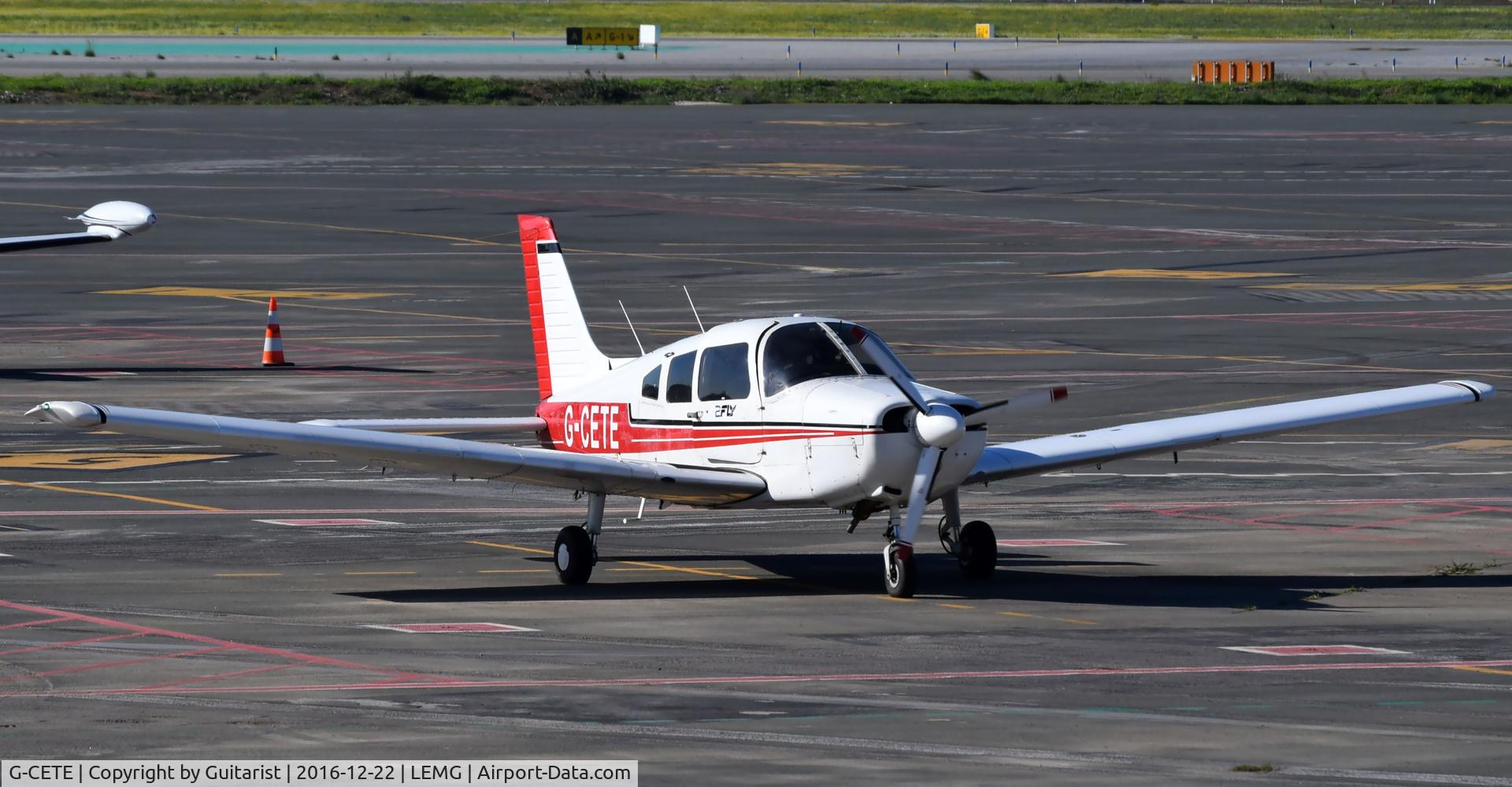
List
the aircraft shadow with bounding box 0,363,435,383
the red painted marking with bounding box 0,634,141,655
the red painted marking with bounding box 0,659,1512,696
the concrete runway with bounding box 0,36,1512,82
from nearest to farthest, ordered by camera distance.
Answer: the red painted marking with bounding box 0,659,1512,696 → the red painted marking with bounding box 0,634,141,655 → the aircraft shadow with bounding box 0,363,435,383 → the concrete runway with bounding box 0,36,1512,82

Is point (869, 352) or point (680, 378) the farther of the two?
point (680, 378)

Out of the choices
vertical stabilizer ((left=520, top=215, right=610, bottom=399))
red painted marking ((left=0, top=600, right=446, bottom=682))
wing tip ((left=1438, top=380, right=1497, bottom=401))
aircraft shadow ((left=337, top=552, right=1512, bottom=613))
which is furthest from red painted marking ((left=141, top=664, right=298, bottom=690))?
wing tip ((left=1438, top=380, right=1497, bottom=401))

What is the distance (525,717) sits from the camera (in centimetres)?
1398

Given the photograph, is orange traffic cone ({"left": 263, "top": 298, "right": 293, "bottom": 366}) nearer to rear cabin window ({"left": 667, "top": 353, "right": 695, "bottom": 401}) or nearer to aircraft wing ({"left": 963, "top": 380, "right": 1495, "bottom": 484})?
rear cabin window ({"left": 667, "top": 353, "right": 695, "bottom": 401})

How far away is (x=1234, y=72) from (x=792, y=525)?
9190 centimetres

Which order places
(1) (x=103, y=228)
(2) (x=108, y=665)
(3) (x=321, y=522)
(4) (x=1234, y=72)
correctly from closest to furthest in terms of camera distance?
1. (2) (x=108, y=665)
2. (3) (x=321, y=522)
3. (1) (x=103, y=228)
4. (4) (x=1234, y=72)

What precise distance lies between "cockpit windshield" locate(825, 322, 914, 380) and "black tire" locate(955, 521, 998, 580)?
1.74 metres

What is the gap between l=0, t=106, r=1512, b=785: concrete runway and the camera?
13781 millimetres

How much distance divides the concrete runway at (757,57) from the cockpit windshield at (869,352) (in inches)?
3810

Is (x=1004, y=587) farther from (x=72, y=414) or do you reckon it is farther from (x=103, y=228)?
(x=103, y=228)

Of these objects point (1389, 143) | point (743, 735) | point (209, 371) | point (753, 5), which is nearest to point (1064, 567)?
point (743, 735)

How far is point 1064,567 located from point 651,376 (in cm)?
433

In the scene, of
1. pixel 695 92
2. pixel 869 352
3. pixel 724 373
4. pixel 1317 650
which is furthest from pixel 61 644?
pixel 695 92

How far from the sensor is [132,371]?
3541 centimetres
